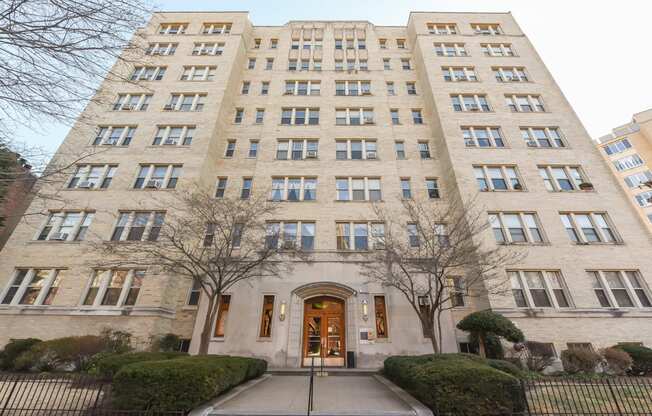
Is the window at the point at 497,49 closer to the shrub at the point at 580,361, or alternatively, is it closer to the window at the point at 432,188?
the window at the point at 432,188

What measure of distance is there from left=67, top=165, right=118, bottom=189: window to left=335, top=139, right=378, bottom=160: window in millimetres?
16360

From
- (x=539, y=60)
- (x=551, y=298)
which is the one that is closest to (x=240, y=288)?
(x=551, y=298)

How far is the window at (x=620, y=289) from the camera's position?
48.6 feet

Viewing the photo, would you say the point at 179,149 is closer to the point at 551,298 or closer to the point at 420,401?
the point at 420,401

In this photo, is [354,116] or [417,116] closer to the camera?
[354,116]

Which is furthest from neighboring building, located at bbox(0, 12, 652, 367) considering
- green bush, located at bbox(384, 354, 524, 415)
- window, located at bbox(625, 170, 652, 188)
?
window, located at bbox(625, 170, 652, 188)

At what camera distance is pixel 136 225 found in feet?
A: 55.3

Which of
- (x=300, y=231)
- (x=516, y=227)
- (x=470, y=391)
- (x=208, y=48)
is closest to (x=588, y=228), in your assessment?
(x=516, y=227)

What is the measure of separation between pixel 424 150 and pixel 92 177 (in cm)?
2475

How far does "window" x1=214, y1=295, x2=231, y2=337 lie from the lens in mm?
→ 15273

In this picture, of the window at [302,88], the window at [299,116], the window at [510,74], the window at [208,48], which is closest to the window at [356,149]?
the window at [299,116]

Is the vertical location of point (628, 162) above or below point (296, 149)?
above

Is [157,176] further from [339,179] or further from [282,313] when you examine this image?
[282,313]

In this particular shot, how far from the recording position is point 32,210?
57.8 ft
